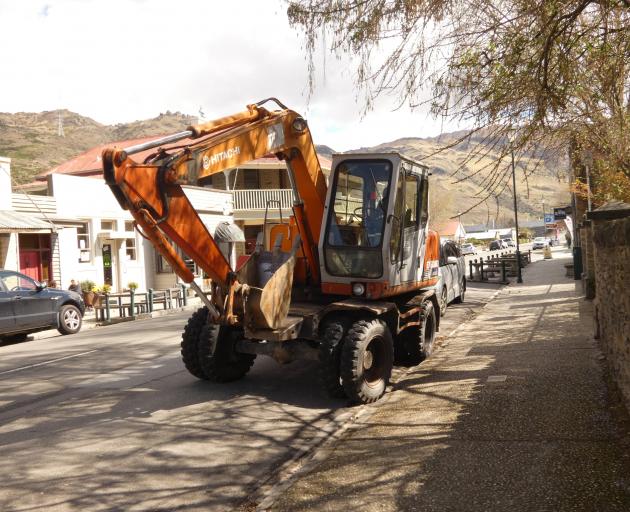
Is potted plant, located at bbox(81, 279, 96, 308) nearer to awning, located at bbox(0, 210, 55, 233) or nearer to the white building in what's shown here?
the white building

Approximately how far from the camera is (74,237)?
25.1 m

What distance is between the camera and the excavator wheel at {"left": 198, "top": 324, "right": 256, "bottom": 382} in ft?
26.7

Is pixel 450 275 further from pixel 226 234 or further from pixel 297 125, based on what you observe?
pixel 226 234

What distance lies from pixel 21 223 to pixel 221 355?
15911 mm

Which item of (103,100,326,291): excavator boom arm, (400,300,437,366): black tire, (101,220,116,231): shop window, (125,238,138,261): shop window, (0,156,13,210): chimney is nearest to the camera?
(103,100,326,291): excavator boom arm

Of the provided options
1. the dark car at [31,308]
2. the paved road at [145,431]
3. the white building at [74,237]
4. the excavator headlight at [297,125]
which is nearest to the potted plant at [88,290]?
the white building at [74,237]

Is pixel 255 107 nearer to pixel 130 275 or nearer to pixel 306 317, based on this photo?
pixel 306 317

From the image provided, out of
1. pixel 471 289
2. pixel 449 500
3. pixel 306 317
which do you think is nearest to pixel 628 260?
pixel 449 500

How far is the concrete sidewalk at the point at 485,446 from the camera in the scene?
444 centimetres

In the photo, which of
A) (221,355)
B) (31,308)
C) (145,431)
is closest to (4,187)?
(31,308)

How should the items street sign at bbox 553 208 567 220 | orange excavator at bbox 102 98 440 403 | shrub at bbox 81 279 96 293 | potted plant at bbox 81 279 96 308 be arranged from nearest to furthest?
orange excavator at bbox 102 98 440 403 < potted plant at bbox 81 279 96 308 < shrub at bbox 81 279 96 293 < street sign at bbox 553 208 567 220

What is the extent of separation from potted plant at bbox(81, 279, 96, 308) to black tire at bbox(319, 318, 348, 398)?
55.8 feet

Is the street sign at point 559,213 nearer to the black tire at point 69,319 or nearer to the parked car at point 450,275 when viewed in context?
the parked car at point 450,275

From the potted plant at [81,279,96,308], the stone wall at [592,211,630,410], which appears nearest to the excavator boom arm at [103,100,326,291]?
the stone wall at [592,211,630,410]
